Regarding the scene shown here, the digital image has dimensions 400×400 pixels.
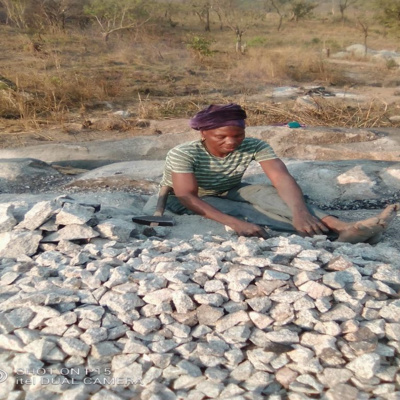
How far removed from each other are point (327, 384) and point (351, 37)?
20.3 meters

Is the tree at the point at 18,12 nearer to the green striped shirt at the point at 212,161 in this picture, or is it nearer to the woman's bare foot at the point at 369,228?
the green striped shirt at the point at 212,161

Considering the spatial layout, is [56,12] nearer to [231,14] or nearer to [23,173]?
[231,14]

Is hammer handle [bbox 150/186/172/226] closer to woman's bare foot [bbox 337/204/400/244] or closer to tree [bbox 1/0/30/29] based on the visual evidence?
woman's bare foot [bbox 337/204/400/244]

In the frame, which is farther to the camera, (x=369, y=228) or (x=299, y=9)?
(x=299, y=9)

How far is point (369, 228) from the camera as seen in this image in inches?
113

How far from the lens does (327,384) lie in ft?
6.66

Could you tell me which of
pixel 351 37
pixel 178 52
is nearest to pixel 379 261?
pixel 178 52

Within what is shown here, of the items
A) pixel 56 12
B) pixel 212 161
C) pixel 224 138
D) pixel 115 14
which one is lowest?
pixel 212 161

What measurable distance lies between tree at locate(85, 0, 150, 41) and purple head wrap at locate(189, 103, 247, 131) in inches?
504

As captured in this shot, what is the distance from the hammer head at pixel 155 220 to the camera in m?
3.36

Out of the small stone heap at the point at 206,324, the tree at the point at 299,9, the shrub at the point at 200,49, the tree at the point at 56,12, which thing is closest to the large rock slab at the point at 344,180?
the small stone heap at the point at 206,324

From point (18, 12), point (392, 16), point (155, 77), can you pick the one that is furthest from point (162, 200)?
point (392, 16)

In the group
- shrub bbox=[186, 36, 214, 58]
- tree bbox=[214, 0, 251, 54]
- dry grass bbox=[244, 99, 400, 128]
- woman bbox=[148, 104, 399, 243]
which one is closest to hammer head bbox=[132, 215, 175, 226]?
woman bbox=[148, 104, 399, 243]

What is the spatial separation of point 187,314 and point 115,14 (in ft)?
48.6
